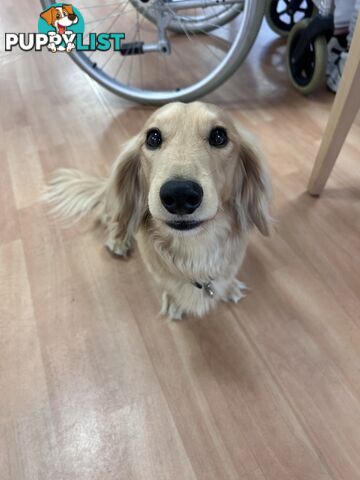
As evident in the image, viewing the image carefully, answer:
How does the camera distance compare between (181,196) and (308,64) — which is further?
(308,64)

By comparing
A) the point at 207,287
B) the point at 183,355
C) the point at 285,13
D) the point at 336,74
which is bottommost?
the point at 183,355

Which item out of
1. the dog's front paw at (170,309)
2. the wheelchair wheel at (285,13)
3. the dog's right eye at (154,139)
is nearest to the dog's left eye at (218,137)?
the dog's right eye at (154,139)

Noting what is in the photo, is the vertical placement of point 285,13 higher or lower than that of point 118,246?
higher

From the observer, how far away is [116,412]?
0.87 metres

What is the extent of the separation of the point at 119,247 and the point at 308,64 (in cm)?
128

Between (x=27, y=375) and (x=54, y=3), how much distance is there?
1.53 meters

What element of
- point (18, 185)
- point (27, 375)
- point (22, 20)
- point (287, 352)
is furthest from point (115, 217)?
point (22, 20)

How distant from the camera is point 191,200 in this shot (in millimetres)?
622

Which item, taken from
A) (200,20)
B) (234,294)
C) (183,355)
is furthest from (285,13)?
(183,355)

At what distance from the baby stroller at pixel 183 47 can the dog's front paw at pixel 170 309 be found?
98 centimetres

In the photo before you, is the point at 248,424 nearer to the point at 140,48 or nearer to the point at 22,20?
the point at 140,48

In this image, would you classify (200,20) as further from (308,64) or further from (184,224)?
(184,224)

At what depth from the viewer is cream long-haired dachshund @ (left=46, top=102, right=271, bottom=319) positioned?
645mm

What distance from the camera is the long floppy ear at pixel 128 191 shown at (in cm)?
88
